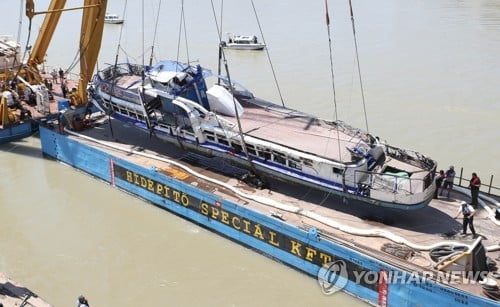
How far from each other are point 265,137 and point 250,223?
297 cm

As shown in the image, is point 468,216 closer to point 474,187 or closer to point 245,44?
point 474,187

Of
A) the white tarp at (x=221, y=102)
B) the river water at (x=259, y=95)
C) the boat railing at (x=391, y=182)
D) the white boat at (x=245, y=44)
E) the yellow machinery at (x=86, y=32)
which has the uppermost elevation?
the yellow machinery at (x=86, y=32)

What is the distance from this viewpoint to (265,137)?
58.7ft

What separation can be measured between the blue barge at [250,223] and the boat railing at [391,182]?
1.82m

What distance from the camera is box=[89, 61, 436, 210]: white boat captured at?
15852 mm

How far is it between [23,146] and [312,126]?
15580 millimetres

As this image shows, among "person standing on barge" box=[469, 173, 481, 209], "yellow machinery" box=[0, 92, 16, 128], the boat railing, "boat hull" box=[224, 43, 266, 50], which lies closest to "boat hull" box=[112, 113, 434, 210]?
the boat railing

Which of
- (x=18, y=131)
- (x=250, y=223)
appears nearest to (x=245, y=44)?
(x=18, y=131)

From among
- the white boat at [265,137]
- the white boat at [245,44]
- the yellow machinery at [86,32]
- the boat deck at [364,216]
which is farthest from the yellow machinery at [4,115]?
the white boat at [245,44]

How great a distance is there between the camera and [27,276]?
1684 cm

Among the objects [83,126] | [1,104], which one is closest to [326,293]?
[83,126]

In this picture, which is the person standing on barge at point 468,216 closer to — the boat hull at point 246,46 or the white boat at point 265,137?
the white boat at point 265,137

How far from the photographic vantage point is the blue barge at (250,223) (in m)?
13.6

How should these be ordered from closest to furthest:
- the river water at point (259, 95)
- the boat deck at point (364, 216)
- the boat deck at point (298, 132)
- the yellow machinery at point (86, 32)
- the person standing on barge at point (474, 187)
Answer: the boat deck at point (364, 216) → the person standing on barge at point (474, 187) → the river water at point (259, 95) → the boat deck at point (298, 132) → the yellow machinery at point (86, 32)
